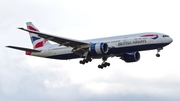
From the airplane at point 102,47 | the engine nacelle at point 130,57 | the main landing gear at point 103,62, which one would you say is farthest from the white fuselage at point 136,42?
the engine nacelle at point 130,57

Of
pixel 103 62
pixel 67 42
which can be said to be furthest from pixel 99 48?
pixel 103 62

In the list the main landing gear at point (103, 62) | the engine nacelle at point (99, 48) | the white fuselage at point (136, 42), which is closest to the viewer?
the white fuselage at point (136, 42)

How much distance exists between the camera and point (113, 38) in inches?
3807

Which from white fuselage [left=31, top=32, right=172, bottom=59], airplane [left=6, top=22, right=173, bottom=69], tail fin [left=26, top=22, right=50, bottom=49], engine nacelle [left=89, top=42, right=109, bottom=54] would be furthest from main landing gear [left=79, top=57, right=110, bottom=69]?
tail fin [left=26, top=22, right=50, bottom=49]

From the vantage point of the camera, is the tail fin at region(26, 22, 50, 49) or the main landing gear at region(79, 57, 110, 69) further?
the tail fin at region(26, 22, 50, 49)

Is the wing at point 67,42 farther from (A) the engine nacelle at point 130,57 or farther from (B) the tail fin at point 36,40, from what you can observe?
(B) the tail fin at point 36,40

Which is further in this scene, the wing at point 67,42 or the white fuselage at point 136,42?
the wing at point 67,42

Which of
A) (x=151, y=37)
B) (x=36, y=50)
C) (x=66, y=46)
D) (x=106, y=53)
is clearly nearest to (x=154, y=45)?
(x=151, y=37)

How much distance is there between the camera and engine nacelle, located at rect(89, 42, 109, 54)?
3743 inches

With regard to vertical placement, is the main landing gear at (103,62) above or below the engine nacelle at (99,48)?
below

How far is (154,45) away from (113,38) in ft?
21.6

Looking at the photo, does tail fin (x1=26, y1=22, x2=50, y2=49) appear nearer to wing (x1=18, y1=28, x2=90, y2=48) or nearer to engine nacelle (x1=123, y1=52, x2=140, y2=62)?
wing (x1=18, y1=28, x2=90, y2=48)

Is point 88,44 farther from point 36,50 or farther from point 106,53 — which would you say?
point 36,50

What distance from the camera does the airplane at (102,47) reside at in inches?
3691
